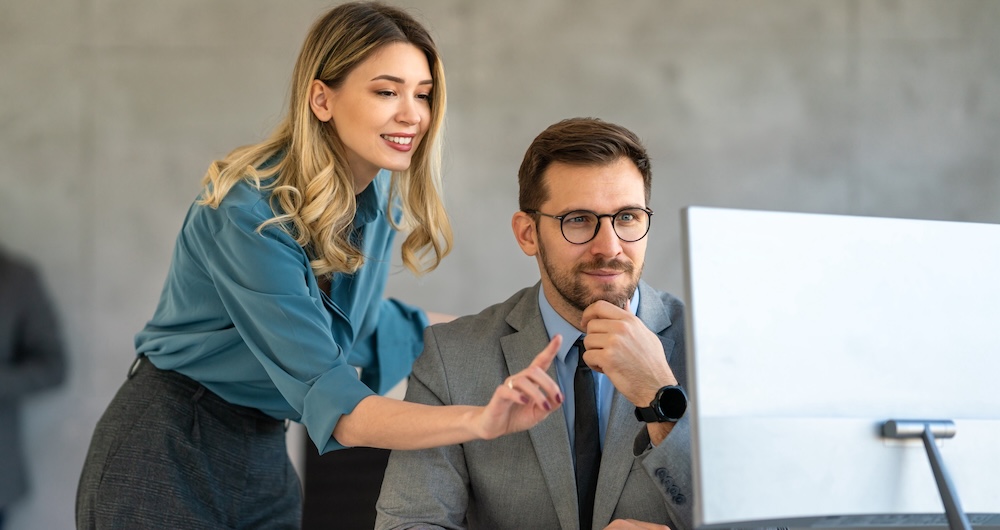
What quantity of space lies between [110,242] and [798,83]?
2657 mm

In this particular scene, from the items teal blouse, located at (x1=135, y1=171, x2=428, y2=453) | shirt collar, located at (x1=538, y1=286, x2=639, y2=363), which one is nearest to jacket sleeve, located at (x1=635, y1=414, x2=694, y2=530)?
shirt collar, located at (x1=538, y1=286, x2=639, y2=363)

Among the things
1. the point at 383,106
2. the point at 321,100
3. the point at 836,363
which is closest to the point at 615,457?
the point at 836,363

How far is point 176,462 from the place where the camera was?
1.97m

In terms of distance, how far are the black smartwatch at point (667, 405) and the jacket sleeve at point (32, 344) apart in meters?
2.86

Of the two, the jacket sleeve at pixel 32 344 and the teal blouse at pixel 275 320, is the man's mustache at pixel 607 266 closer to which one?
the teal blouse at pixel 275 320

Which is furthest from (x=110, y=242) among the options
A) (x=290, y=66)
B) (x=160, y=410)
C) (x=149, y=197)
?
(x=160, y=410)

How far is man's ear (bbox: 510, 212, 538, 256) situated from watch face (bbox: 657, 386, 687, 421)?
0.54 metres

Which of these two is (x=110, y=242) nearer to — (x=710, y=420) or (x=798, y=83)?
(x=798, y=83)

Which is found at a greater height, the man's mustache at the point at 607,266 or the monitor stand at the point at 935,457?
the man's mustache at the point at 607,266

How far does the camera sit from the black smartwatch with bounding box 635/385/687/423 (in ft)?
4.96

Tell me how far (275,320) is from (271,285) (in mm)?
71

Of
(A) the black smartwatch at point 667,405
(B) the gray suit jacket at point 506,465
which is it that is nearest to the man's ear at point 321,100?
(B) the gray suit jacket at point 506,465

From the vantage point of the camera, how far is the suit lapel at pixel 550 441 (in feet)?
5.61

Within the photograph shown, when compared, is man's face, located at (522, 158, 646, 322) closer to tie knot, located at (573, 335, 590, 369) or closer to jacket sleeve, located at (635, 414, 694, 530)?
tie knot, located at (573, 335, 590, 369)
